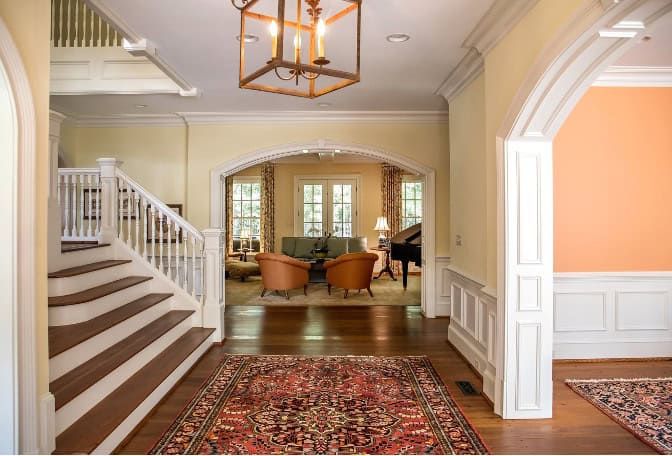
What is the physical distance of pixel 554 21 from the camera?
3.01m

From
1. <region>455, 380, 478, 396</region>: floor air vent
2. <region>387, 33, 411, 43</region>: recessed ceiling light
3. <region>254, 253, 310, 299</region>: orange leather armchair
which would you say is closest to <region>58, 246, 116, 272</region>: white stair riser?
<region>254, 253, 310, 299</region>: orange leather armchair

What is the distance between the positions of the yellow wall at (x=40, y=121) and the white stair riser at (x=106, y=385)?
1.43ft

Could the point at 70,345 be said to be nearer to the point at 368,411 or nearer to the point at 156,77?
the point at 368,411

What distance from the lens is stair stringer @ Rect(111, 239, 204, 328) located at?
575 cm

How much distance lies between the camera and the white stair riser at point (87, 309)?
159 inches

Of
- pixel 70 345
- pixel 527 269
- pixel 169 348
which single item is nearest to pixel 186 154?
pixel 169 348

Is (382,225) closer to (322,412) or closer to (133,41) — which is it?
(133,41)

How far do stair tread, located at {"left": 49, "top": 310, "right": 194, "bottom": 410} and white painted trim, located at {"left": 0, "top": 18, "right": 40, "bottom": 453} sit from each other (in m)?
0.43

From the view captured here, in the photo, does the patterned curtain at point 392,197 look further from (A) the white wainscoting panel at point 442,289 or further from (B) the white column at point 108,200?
(B) the white column at point 108,200

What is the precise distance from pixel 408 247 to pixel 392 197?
3742mm

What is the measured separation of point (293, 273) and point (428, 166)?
299 centimetres

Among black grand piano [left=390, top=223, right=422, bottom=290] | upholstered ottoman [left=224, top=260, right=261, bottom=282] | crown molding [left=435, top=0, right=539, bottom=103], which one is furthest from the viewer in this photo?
upholstered ottoman [left=224, top=260, right=261, bottom=282]

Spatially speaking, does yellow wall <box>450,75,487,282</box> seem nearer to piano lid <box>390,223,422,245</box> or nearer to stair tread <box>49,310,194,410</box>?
stair tread <box>49,310,194,410</box>

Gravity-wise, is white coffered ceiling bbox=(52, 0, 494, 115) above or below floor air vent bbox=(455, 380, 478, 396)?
above
